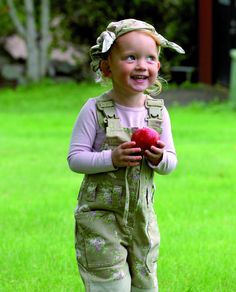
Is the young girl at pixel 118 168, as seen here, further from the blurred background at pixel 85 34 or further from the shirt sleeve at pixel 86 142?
the blurred background at pixel 85 34

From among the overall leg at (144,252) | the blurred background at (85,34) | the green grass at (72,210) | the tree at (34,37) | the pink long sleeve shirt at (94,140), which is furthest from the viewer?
the tree at (34,37)

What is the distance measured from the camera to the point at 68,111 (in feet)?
51.6

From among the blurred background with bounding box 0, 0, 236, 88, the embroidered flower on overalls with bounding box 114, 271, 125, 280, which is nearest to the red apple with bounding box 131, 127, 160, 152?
the embroidered flower on overalls with bounding box 114, 271, 125, 280

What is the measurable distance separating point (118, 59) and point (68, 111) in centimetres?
1198

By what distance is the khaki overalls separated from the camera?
375 cm

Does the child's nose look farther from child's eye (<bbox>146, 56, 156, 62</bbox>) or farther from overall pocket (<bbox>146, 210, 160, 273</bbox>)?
overall pocket (<bbox>146, 210, 160, 273</bbox>)

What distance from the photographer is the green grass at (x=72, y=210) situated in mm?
5051

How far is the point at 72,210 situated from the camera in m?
6.84

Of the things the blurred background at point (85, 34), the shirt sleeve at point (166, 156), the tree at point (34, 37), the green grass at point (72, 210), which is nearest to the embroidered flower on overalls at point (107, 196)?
the shirt sleeve at point (166, 156)

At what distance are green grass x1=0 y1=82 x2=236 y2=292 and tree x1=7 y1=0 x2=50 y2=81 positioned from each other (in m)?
9.04

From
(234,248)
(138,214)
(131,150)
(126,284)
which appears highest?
(131,150)

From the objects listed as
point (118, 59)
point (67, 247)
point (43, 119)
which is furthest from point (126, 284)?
point (43, 119)

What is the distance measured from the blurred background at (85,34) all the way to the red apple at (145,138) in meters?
16.5

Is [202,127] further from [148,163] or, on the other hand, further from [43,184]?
[148,163]
